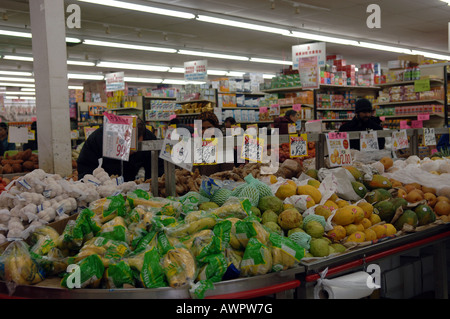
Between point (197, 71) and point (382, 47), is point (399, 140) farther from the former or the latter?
point (382, 47)

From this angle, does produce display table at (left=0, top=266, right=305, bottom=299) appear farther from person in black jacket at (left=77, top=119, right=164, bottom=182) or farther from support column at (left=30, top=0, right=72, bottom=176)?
support column at (left=30, top=0, right=72, bottom=176)

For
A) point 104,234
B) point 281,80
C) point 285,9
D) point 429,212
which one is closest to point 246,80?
point 281,80

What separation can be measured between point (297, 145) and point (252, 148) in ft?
1.50

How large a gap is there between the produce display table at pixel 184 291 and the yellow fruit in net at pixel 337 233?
1.42 ft

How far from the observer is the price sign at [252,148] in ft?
9.93

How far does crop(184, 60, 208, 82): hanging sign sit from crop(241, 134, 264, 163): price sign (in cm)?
1025

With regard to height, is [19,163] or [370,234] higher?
[19,163]

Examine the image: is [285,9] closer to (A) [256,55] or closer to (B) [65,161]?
(A) [256,55]

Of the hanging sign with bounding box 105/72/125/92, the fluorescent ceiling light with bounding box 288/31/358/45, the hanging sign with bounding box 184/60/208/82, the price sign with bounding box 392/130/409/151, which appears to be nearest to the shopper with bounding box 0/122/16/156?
the hanging sign with bounding box 184/60/208/82

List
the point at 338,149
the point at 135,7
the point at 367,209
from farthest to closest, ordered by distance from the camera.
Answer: the point at 135,7
the point at 338,149
the point at 367,209

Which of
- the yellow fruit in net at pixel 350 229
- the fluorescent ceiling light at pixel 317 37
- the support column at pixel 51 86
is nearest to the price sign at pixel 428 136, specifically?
the yellow fruit in net at pixel 350 229

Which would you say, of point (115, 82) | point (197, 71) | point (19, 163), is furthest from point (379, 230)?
point (115, 82)

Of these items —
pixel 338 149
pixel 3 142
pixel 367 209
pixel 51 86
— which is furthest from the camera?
pixel 3 142

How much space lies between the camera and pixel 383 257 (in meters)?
2.48
